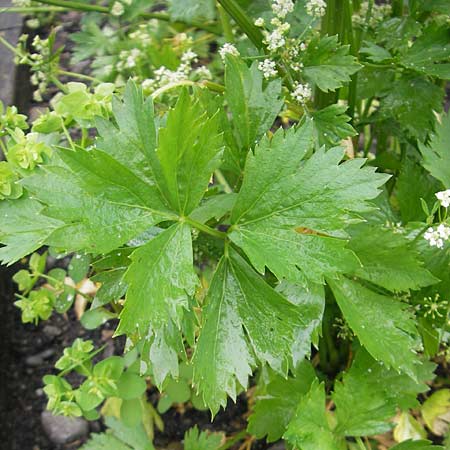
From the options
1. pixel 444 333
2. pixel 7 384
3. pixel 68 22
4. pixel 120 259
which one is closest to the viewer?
pixel 120 259

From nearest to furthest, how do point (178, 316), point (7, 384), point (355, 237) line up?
1. point (178, 316)
2. point (355, 237)
3. point (7, 384)

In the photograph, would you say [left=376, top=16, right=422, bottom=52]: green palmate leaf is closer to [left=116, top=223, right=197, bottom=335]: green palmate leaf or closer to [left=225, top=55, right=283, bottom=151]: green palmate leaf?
[left=225, top=55, right=283, bottom=151]: green palmate leaf

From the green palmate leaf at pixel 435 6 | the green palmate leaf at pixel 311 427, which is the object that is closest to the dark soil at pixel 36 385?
the green palmate leaf at pixel 311 427

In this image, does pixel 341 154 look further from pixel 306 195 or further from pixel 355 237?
pixel 355 237

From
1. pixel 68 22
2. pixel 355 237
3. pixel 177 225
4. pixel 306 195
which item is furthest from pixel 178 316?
pixel 68 22

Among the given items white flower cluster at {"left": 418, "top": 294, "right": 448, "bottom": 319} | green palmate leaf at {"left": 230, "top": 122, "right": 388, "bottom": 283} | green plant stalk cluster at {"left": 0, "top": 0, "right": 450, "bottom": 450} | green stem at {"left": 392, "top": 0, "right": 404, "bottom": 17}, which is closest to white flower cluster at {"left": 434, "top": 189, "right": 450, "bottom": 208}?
green plant stalk cluster at {"left": 0, "top": 0, "right": 450, "bottom": 450}

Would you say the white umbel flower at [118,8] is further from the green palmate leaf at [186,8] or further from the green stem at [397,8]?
the green stem at [397,8]
